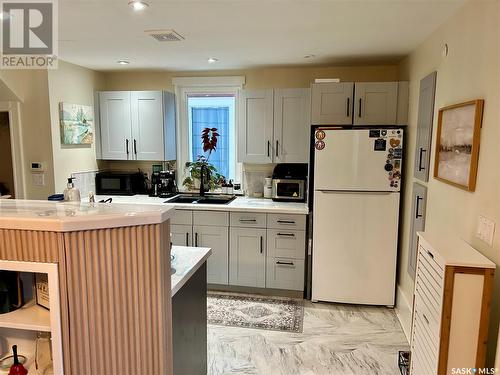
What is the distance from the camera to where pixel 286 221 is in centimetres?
353

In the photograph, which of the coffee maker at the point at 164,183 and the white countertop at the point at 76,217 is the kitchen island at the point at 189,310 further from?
the coffee maker at the point at 164,183

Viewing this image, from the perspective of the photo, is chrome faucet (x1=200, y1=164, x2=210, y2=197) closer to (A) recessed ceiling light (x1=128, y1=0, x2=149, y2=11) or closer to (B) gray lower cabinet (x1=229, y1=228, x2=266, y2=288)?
(B) gray lower cabinet (x1=229, y1=228, x2=266, y2=288)

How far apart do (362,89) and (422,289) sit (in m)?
2.08

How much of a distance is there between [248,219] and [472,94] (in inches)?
88.3

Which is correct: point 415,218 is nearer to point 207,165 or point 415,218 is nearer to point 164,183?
point 207,165

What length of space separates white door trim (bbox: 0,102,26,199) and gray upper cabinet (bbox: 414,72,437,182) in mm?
3772

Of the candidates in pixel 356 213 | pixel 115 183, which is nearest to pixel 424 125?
pixel 356 213

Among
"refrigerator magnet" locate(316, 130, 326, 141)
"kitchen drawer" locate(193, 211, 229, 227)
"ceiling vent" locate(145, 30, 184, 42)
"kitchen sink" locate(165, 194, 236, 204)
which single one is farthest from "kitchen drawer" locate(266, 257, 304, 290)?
"ceiling vent" locate(145, 30, 184, 42)

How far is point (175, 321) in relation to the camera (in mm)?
1705

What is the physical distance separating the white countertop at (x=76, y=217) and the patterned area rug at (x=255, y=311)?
211 centimetres

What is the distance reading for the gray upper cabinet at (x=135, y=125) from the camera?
4020 millimetres

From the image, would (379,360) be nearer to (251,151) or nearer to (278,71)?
(251,151)

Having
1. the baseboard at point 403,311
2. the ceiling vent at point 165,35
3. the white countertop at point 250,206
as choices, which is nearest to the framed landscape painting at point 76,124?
the white countertop at point 250,206

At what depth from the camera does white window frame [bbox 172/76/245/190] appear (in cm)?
415
